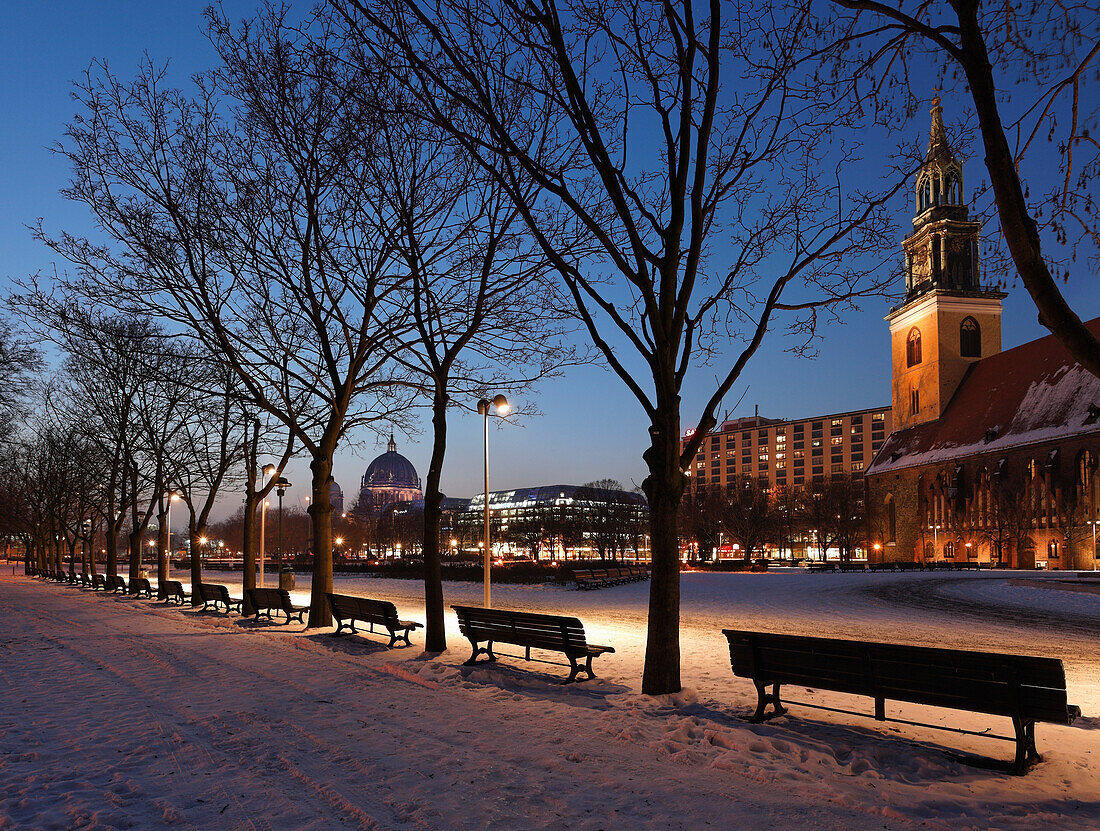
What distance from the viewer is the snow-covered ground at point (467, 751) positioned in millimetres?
5312

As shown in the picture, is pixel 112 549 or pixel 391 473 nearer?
pixel 112 549

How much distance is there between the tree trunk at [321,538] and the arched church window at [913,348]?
83.7m

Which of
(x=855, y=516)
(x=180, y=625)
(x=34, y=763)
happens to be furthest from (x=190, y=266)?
(x=855, y=516)

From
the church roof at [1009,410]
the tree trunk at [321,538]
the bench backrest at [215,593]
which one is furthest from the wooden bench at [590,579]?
the church roof at [1009,410]

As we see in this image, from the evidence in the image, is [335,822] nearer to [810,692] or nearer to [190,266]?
[810,692]

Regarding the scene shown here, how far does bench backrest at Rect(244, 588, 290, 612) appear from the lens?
1758 centimetres

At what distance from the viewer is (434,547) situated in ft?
43.8

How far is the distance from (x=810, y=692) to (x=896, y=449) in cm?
8455

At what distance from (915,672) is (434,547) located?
333 inches

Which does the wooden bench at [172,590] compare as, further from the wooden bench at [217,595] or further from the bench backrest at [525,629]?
the bench backrest at [525,629]

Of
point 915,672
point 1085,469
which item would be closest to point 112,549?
point 915,672

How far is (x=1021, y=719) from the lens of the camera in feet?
20.4

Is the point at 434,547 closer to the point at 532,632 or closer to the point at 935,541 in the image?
the point at 532,632

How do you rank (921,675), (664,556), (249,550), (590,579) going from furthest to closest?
(590,579) → (249,550) → (664,556) → (921,675)
